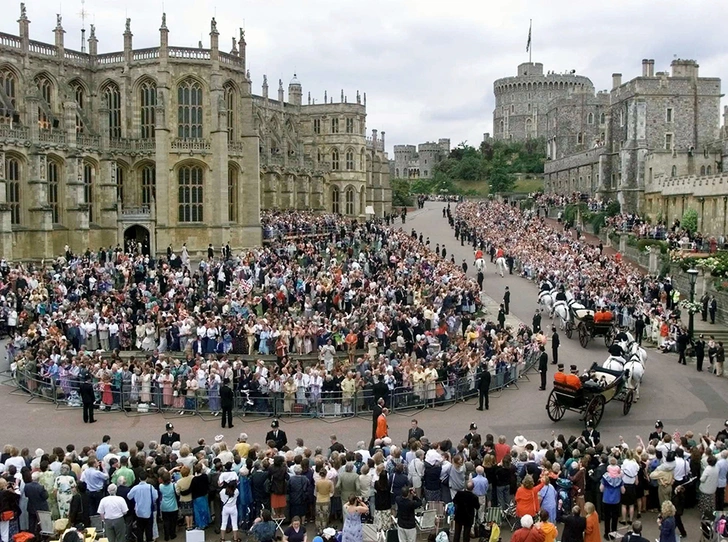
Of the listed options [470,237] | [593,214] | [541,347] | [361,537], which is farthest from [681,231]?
[361,537]

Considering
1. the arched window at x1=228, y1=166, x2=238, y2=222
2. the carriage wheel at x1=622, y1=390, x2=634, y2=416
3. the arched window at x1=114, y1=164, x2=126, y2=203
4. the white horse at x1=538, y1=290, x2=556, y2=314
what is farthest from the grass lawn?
the carriage wheel at x1=622, y1=390, x2=634, y2=416

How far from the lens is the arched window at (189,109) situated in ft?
160

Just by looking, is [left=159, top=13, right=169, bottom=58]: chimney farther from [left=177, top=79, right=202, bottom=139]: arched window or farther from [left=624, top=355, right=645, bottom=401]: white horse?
[left=624, top=355, right=645, bottom=401]: white horse

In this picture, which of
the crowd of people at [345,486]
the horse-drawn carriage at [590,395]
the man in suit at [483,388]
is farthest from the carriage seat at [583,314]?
Answer: the crowd of people at [345,486]

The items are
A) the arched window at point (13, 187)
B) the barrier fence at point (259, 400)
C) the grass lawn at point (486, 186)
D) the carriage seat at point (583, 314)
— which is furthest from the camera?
the grass lawn at point (486, 186)

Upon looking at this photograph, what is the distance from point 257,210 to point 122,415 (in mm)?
30877

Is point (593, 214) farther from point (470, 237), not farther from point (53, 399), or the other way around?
point (53, 399)

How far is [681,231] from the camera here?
159 feet

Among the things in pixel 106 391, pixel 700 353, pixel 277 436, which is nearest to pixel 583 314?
pixel 700 353

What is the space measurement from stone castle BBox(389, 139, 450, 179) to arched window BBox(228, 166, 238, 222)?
109179 millimetres

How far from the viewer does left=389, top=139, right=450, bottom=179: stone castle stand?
531ft

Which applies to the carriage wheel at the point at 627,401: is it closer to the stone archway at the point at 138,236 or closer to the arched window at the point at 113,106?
the stone archway at the point at 138,236

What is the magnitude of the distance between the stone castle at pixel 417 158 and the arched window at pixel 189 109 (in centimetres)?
11083

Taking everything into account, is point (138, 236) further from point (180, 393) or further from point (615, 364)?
point (615, 364)
